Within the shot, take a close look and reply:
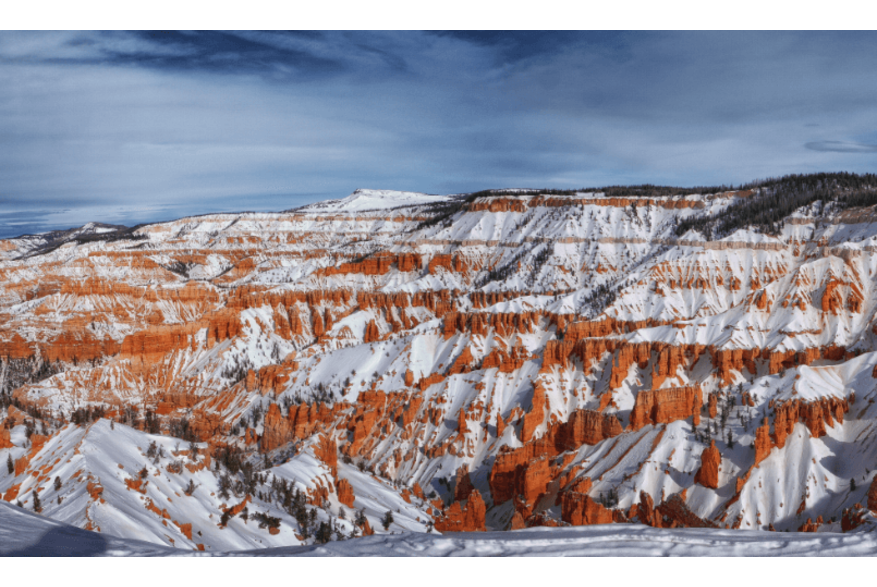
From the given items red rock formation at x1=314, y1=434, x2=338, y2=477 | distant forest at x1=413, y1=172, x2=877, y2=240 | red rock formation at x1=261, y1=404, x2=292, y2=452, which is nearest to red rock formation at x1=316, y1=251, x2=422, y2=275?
distant forest at x1=413, y1=172, x2=877, y2=240

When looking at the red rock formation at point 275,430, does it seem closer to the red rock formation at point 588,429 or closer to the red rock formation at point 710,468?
the red rock formation at point 588,429

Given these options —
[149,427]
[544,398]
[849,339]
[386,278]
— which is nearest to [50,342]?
[149,427]

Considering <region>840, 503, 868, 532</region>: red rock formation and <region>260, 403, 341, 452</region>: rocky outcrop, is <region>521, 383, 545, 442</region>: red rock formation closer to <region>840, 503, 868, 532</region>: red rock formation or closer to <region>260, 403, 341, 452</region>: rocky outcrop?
<region>260, 403, 341, 452</region>: rocky outcrop

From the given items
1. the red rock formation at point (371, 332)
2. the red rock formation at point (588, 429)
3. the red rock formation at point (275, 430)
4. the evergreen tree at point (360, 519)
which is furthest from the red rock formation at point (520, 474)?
the red rock formation at point (371, 332)

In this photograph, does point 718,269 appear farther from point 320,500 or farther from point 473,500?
point 320,500

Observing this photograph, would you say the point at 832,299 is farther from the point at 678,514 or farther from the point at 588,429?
the point at 678,514

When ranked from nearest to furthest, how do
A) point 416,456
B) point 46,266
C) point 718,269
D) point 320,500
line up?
point 320,500 < point 416,456 < point 718,269 < point 46,266
